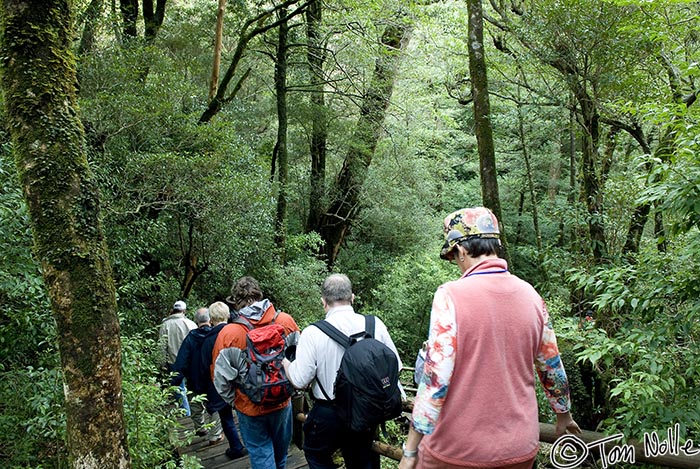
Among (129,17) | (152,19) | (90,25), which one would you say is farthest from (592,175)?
(152,19)

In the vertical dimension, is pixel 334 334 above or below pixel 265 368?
above

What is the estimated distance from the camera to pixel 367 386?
2865 mm

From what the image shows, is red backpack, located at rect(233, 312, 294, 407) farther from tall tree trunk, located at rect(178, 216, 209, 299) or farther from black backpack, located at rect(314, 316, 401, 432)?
tall tree trunk, located at rect(178, 216, 209, 299)

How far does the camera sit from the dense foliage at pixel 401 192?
133 inches

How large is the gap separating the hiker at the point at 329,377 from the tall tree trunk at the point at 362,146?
34.4 feet

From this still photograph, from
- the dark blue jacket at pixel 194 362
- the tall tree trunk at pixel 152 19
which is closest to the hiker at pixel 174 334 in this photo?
the dark blue jacket at pixel 194 362

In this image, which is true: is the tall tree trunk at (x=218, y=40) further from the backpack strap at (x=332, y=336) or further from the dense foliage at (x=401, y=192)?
the backpack strap at (x=332, y=336)

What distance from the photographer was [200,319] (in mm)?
5695

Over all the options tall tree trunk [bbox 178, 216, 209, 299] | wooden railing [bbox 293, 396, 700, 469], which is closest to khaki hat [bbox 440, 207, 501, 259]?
wooden railing [bbox 293, 396, 700, 469]

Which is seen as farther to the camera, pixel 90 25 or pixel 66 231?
pixel 90 25

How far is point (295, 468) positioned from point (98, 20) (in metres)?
8.30

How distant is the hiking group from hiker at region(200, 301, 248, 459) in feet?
0.05

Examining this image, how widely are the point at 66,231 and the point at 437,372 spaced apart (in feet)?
6.66

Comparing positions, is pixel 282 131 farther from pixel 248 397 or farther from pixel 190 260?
pixel 248 397
